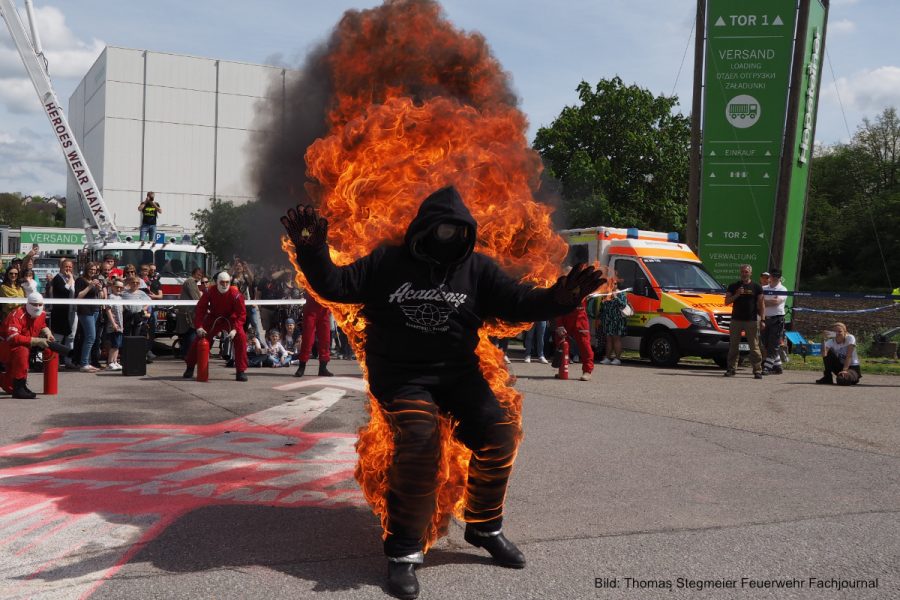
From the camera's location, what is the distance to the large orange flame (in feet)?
15.4

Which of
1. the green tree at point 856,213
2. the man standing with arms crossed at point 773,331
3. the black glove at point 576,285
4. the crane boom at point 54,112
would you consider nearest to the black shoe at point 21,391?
the black glove at point 576,285

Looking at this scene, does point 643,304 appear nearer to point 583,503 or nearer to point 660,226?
point 583,503

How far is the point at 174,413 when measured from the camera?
9133 millimetres

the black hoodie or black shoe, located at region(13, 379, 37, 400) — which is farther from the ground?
the black hoodie

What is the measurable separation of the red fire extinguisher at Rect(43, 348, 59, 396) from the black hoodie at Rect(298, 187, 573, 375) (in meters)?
7.57

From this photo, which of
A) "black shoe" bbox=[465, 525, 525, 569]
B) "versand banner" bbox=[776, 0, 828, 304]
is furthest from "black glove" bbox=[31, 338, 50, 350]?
"versand banner" bbox=[776, 0, 828, 304]

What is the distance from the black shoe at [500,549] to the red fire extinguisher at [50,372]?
7.93 metres

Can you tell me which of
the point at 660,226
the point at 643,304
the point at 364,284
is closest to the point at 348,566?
the point at 364,284

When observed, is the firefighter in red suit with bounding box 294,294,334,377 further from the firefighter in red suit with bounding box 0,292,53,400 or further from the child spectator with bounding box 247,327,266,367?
the firefighter in red suit with bounding box 0,292,53,400

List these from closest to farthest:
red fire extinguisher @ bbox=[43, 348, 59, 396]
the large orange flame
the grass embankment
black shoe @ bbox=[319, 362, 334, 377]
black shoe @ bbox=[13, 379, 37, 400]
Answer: the large orange flame < black shoe @ bbox=[13, 379, 37, 400] < red fire extinguisher @ bbox=[43, 348, 59, 396] < black shoe @ bbox=[319, 362, 334, 377] < the grass embankment

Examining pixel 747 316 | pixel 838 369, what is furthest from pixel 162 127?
pixel 838 369

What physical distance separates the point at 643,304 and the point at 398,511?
13.9 metres

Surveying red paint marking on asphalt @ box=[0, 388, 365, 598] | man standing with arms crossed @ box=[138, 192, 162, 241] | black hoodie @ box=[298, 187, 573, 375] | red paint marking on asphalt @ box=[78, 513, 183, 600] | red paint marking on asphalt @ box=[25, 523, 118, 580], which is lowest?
red paint marking on asphalt @ box=[0, 388, 365, 598]

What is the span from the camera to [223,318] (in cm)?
1296
